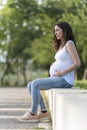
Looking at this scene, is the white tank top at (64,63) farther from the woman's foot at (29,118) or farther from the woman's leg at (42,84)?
the woman's foot at (29,118)

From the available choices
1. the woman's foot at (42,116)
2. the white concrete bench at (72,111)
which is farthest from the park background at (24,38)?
the white concrete bench at (72,111)

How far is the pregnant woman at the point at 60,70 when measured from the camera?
8133mm

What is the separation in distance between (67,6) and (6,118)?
2363 cm

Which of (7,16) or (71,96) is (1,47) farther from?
(71,96)

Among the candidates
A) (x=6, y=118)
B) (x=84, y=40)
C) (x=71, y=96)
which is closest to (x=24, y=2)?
(x=84, y=40)

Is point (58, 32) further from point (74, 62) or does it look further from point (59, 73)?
point (59, 73)

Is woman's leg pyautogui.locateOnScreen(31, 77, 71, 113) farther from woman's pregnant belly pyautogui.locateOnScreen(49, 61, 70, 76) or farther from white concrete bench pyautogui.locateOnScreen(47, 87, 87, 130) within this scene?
white concrete bench pyautogui.locateOnScreen(47, 87, 87, 130)

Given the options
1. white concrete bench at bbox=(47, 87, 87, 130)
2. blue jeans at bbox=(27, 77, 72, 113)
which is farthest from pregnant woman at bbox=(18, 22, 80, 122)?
white concrete bench at bbox=(47, 87, 87, 130)

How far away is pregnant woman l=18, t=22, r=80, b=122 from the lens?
813cm

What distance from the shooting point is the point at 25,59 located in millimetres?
44625

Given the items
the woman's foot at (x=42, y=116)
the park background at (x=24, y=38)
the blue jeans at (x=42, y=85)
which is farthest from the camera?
the park background at (x=24, y=38)

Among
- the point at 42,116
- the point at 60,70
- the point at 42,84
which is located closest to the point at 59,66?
the point at 60,70

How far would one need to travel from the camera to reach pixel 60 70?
8.23m

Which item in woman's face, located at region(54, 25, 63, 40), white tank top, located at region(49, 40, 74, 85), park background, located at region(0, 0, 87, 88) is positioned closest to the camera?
white tank top, located at region(49, 40, 74, 85)
